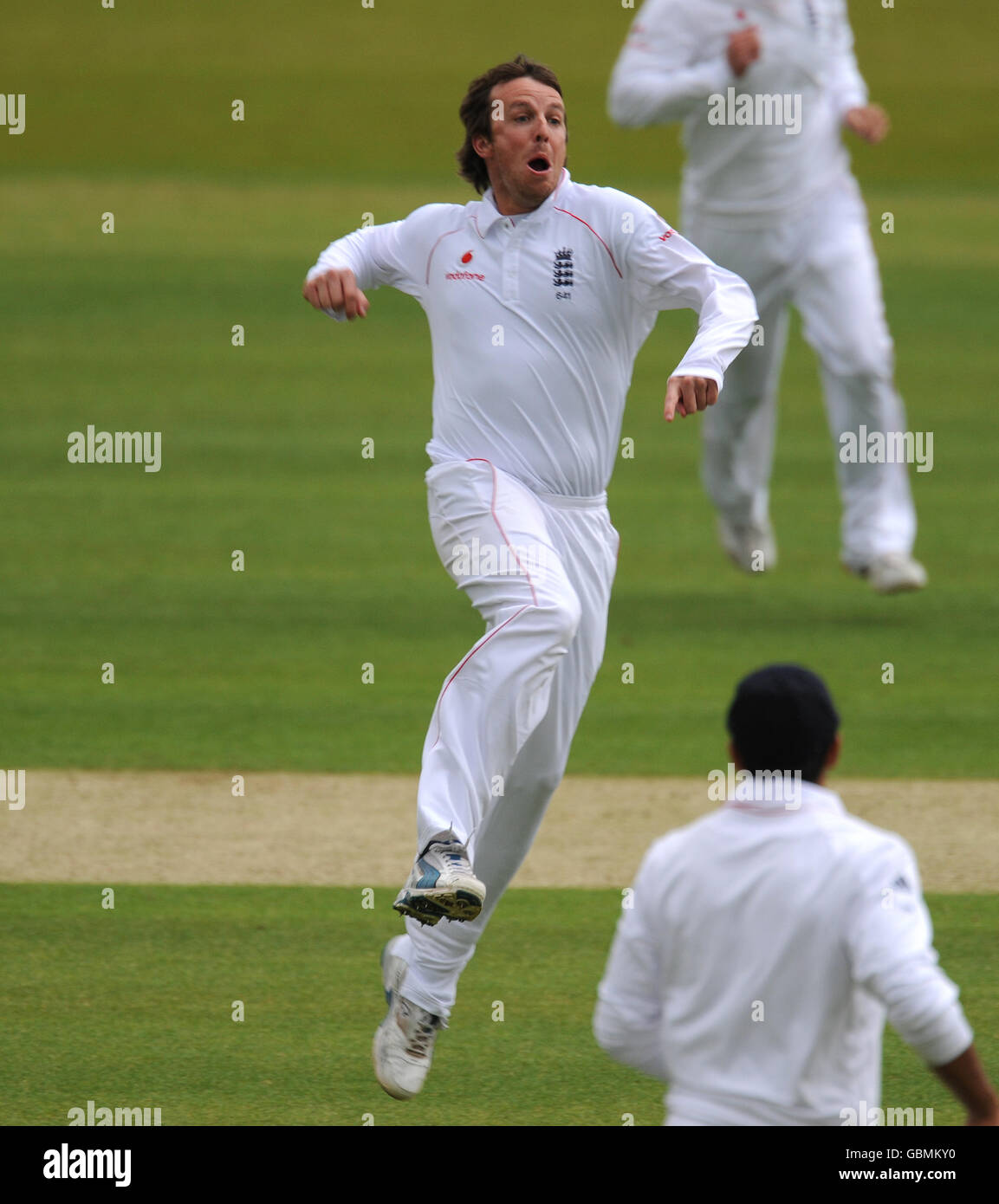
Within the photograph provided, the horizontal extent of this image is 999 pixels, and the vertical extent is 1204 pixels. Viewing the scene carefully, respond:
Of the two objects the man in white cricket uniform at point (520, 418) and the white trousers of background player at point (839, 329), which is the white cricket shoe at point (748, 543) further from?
the man in white cricket uniform at point (520, 418)

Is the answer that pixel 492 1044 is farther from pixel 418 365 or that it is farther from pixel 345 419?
pixel 418 365

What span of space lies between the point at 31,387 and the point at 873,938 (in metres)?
16.1

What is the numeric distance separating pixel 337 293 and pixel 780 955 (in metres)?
3.06

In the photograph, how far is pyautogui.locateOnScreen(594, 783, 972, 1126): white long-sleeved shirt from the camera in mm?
3662

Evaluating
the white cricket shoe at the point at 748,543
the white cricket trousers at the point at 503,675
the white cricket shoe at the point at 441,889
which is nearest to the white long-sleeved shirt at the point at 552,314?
the white cricket trousers at the point at 503,675

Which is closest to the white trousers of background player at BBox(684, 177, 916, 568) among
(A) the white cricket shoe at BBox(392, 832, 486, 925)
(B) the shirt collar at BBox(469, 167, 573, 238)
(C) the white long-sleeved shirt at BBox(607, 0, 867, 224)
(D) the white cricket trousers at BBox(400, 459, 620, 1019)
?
(C) the white long-sleeved shirt at BBox(607, 0, 867, 224)

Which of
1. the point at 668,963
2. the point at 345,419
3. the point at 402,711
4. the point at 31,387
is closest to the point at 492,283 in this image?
the point at 668,963

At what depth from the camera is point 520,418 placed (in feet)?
20.1

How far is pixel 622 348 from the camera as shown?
6328 millimetres

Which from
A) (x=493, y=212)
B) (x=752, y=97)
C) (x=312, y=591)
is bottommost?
(x=312, y=591)

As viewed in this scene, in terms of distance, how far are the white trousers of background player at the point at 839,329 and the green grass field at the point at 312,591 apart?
2.78ft

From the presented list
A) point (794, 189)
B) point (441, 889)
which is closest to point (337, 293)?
point (441, 889)

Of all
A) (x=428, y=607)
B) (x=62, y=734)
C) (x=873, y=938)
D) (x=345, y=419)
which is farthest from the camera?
(x=345, y=419)

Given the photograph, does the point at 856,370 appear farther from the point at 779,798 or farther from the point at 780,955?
the point at 780,955
